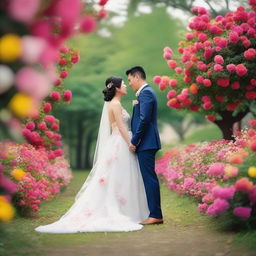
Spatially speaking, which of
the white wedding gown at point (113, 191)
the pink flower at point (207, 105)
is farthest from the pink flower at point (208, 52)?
the white wedding gown at point (113, 191)

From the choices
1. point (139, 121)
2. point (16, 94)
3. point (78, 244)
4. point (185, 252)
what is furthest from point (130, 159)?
point (16, 94)

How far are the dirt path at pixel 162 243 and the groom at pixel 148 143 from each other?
0.35 metres

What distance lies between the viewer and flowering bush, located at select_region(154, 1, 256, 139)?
476 inches

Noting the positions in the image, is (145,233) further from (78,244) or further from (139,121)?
(139,121)

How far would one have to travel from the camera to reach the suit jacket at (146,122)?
8.30 m

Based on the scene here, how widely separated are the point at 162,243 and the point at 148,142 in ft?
6.83

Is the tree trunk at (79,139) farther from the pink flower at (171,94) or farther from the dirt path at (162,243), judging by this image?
the dirt path at (162,243)

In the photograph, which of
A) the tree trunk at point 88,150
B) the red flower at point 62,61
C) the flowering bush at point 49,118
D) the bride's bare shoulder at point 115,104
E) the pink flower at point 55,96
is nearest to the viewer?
the bride's bare shoulder at point 115,104

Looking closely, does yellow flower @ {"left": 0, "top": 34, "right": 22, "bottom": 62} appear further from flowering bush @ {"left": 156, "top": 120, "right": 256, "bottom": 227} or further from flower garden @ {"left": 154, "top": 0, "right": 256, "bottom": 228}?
flower garden @ {"left": 154, "top": 0, "right": 256, "bottom": 228}

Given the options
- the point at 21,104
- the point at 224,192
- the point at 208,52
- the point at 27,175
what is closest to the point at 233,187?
the point at 224,192

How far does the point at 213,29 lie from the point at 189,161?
3.09 m

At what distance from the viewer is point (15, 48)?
3.04 meters

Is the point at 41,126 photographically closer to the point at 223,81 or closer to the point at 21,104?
the point at 223,81

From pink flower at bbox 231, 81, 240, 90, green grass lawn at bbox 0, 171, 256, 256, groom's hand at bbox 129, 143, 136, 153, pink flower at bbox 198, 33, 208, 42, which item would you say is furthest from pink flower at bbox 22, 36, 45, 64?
pink flower at bbox 198, 33, 208, 42
